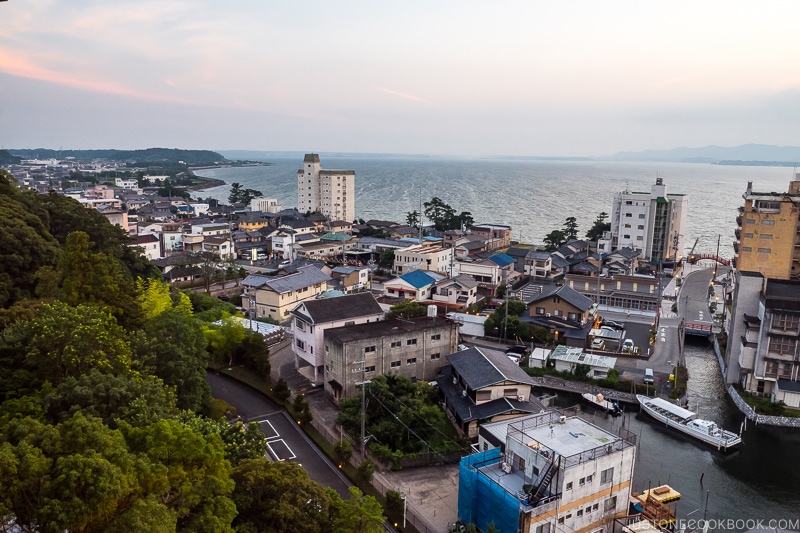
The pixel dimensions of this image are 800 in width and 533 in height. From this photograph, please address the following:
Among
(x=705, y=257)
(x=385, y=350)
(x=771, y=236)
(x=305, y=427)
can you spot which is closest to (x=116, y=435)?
(x=305, y=427)

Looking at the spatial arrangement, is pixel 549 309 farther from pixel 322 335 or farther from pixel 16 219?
pixel 16 219

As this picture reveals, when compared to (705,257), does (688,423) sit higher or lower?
lower

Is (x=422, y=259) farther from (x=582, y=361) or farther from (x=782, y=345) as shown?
(x=782, y=345)

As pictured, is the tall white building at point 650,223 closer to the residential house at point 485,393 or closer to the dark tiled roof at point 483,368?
the dark tiled roof at point 483,368

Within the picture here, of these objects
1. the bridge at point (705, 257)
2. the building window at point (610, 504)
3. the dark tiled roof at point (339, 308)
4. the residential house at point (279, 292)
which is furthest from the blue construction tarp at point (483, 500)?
the bridge at point (705, 257)

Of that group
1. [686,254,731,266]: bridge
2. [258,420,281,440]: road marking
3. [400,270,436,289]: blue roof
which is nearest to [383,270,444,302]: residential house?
[400,270,436,289]: blue roof
